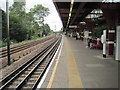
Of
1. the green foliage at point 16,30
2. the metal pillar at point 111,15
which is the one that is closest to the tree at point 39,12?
the green foliage at point 16,30

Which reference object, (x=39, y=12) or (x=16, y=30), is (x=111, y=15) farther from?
(x=39, y=12)

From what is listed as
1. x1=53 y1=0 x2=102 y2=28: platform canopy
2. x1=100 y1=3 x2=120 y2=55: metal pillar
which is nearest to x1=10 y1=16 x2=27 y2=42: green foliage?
x1=53 y1=0 x2=102 y2=28: platform canopy

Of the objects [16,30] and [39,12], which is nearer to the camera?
[16,30]

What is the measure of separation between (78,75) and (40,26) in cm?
6731

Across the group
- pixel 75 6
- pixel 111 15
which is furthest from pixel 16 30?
pixel 111 15

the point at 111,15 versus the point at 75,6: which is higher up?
the point at 75,6

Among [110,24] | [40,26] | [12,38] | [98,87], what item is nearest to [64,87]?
[98,87]

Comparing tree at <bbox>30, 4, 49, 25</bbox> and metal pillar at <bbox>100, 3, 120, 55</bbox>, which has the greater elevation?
tree at <bbox>30, 4, 49, 25</bbox>

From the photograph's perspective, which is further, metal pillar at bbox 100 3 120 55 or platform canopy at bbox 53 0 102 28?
platform canopy at bbox 53 0 102 28

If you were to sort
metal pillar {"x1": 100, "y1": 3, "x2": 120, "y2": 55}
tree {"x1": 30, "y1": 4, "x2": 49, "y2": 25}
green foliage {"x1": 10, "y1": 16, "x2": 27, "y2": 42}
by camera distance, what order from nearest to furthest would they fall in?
metal pillar {"x1": 100, "y1": 3, "x2": 120, "y2": 55}, green foliage {"x1": 10, "y1": 16, "x2": 27, "y2": 42}, tree {"x1": 30, "y1": 4, "x2": 49, "y2": 25}

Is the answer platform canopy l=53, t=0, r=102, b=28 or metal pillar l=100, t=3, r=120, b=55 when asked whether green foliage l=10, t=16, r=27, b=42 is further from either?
metal pillar l=100, t=3, r=120, b=55

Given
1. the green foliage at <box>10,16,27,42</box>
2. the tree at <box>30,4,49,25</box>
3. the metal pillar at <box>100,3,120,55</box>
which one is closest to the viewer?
the metal pillar at <box>100,3,120,55</box>

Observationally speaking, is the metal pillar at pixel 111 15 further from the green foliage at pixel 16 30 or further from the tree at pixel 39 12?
the tree at pixel 39 12

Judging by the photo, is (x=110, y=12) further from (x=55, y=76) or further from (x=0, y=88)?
(x=0, y=88)
